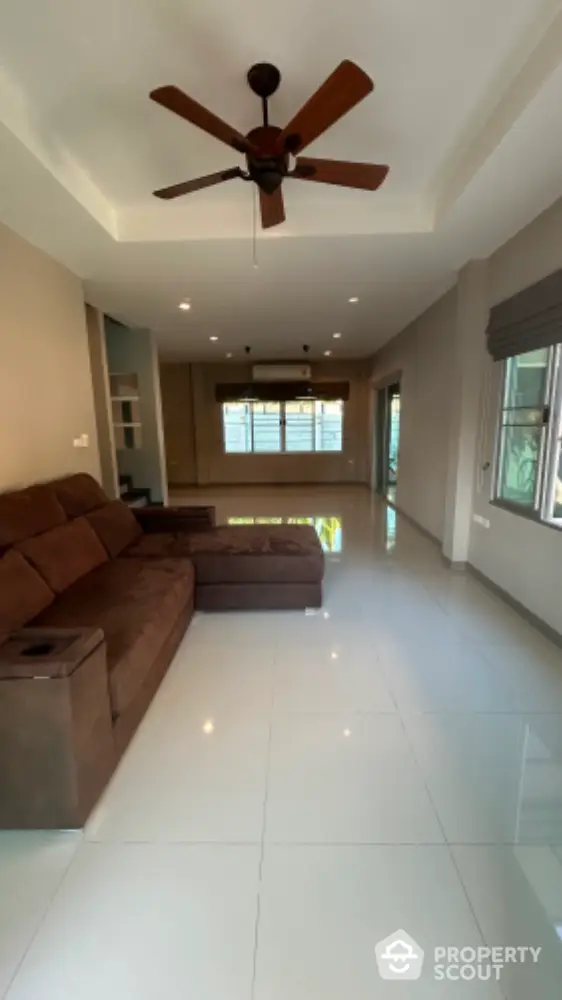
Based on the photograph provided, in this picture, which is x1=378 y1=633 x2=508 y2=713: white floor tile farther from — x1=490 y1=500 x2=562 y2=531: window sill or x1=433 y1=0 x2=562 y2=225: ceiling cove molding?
x1=433 y1=0 x2=562 y2=225: ceiling cove molding

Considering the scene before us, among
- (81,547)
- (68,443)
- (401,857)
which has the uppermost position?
(68,443)

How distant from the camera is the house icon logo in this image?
1.16 metres

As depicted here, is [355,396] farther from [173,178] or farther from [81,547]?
[81,547]

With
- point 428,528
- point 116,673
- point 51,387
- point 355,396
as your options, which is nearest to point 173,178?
point 51,387

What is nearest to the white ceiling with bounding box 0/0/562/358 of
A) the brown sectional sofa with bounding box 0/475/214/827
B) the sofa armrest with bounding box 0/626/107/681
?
the brown sectional sofa with bounding box 0/475/214/827

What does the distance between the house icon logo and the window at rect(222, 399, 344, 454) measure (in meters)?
9.10

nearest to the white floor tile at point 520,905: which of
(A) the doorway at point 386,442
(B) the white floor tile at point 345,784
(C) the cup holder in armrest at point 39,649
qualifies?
(B) the white floor tile at point 345,784

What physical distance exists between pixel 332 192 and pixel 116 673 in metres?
3.27

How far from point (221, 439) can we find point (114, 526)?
6.69 m

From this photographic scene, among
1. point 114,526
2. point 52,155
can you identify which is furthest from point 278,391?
point 52,155

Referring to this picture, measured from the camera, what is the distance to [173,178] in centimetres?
290

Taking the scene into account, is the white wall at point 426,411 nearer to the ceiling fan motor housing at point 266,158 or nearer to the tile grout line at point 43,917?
the ceiling fan motor housing at point 266,158

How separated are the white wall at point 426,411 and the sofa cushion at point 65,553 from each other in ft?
11.4

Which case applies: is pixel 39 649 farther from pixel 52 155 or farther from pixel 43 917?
pixel 52 155
